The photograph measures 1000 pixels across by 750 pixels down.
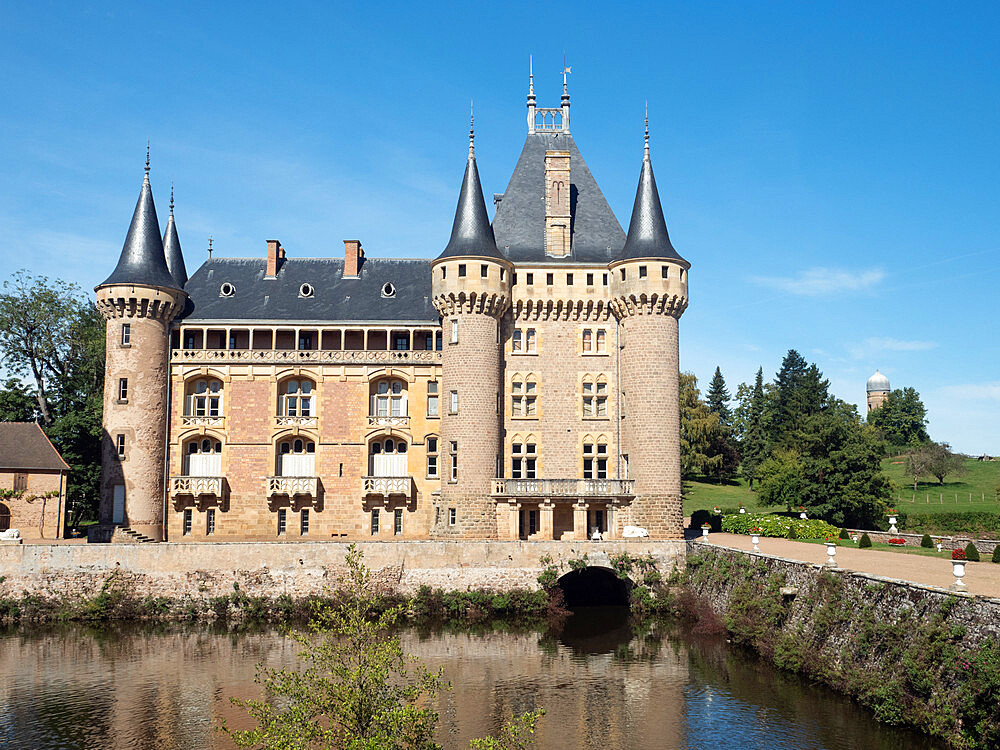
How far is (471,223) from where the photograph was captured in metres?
46.1

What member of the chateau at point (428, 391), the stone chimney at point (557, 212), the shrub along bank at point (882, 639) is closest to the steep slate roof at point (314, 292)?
the chateau at point (428, 391)

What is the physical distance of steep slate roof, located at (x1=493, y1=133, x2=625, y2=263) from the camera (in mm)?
48094

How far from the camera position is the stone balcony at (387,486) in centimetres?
4691

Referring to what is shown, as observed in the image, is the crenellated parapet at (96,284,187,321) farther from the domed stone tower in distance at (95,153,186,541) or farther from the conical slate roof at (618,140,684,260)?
the conical slate roof at (618,140,684,260)

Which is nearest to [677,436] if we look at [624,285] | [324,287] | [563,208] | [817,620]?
[624,285]

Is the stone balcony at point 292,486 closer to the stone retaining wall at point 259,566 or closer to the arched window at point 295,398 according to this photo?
the arched window at point 295,398

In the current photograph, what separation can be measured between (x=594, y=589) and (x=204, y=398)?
23.4 metres

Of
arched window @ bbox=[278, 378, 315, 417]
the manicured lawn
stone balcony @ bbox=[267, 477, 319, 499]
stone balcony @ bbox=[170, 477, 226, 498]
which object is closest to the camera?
stone balcony @ bbox=[170, 477, 226, 498]

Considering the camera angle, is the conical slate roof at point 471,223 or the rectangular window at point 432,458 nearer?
the conical slate roof at point 471,223

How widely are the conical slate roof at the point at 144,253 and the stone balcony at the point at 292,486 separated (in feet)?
39.1

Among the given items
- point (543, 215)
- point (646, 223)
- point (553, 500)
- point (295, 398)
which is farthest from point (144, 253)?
point (646, 223)

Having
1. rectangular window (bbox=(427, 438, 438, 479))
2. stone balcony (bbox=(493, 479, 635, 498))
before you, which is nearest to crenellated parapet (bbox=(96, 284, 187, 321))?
rectangular window (bbox=(427, 438, 438, 479))

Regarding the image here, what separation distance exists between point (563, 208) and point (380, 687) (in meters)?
37.8

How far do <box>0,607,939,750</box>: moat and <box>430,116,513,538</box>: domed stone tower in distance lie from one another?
1044cm
